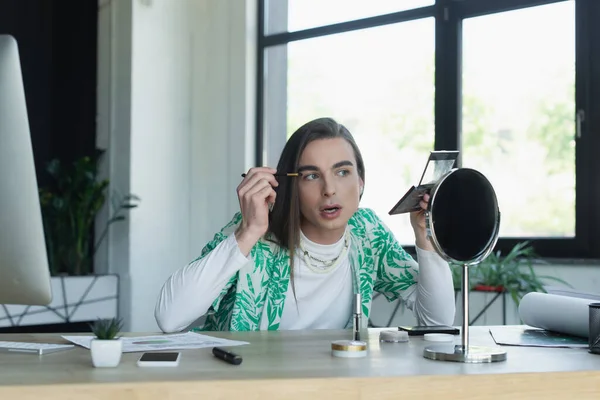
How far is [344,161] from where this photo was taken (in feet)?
6.78

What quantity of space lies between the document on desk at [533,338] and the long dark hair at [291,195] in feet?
1.78

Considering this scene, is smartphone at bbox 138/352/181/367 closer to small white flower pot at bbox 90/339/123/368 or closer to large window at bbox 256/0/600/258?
small white flower pot at bbox 90/339/123/368

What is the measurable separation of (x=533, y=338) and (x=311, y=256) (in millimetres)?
626

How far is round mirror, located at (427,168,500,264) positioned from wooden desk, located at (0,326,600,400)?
193 millimetres

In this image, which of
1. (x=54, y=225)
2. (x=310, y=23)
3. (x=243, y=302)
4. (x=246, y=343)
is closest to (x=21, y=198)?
(x=246, y=343)

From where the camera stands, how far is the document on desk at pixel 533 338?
1.53 metres

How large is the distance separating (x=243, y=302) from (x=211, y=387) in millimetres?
889

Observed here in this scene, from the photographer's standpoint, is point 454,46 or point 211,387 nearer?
point 211,387

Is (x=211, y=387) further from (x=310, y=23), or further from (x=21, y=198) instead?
Answer: (x=310, y=23)

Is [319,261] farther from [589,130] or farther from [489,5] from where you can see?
[489,5]

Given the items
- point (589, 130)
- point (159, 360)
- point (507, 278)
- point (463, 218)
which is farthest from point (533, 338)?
point (589, 130)

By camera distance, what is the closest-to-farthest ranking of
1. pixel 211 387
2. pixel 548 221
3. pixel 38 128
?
pixel 211 387, pixel 548 221, pixel 38 128

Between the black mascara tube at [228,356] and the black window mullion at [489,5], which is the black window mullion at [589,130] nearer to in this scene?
the black window mullion at [489,5]

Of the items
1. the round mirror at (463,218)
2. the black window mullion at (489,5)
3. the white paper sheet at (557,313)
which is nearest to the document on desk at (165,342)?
the round mirror at (463,218)
